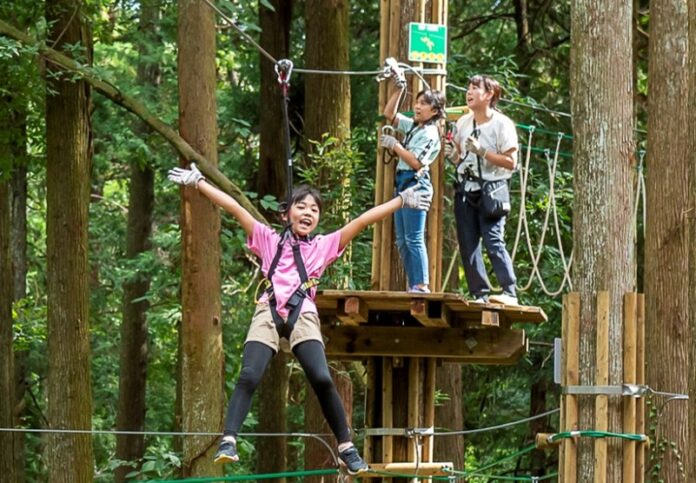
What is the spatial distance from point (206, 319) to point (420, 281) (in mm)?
2656

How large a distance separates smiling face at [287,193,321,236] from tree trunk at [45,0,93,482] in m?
5.56

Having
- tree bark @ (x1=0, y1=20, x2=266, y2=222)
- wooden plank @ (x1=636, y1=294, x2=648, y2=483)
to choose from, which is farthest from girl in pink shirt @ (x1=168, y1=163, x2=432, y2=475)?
tree bark @ (x1=0, y1=20, x2=266, y2=222)

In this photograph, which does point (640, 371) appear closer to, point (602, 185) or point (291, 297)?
point (602, 185)

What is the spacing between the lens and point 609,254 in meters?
8.24

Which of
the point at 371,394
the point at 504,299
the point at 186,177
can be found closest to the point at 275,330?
the point at 186,177

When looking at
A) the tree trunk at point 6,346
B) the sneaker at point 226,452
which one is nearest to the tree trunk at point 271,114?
the tree trunk at point 6,346

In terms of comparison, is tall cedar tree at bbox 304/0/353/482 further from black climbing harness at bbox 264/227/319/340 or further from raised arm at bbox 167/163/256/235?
Answer: black climbing harness at bbox 264/227/319/340

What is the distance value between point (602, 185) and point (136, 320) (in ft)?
37.7

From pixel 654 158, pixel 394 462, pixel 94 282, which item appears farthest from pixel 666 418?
pixel 94 282

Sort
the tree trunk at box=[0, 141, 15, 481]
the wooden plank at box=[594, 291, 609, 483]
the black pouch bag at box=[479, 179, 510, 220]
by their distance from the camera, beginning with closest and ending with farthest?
1. the wooden plank at box=[594, 291, 609, 483]
2. the black pouch bag at box=[479, 179, 510, 220]
3. the tree trunk at box=[0, 141, 15, 481]

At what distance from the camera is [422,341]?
9.68 m

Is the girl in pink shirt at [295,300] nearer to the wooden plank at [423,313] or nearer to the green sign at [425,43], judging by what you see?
the wooden plank at [423,313]

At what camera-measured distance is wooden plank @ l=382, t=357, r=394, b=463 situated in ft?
31.6

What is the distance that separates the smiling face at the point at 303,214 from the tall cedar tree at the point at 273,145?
27.5 feet
